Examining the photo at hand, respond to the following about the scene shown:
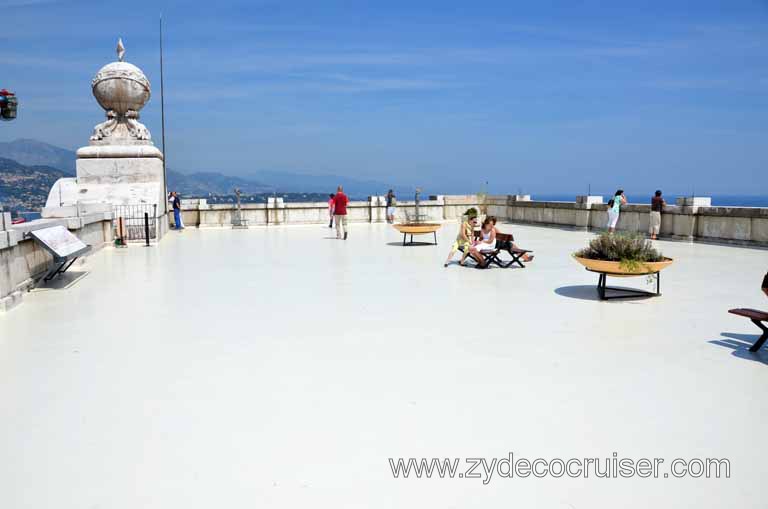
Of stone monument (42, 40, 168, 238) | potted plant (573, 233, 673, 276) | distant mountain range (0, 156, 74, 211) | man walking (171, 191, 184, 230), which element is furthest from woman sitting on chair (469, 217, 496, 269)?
man walking (171, 191, 184, 230)

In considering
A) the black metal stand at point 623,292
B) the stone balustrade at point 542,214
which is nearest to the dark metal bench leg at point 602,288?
the black metal stand at point 623,292

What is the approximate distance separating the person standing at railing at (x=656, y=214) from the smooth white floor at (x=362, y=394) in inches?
342

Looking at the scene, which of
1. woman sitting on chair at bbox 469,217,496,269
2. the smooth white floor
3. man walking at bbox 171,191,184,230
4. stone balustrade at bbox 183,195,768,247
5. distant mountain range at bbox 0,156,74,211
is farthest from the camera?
man walking at bbox 171,191,184,230

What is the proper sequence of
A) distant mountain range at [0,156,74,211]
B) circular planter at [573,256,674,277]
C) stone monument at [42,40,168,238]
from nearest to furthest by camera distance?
circular planter at [573,256,674,277] → distant mountain range at [0,156,74,211] → stone monument at [42,40,168,238]

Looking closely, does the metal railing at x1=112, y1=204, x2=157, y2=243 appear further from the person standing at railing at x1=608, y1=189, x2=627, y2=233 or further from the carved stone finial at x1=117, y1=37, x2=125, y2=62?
the person standing at railing at x1=608, y1=189, x2=627, y2=233

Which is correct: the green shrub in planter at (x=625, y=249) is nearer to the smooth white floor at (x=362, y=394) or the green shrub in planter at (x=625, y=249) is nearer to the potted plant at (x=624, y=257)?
the potted plant at (x=624, y=257)

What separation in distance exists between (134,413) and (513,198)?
76.5ft

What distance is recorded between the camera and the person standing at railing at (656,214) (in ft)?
57.7

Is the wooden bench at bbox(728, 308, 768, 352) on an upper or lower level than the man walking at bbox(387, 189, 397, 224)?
lower

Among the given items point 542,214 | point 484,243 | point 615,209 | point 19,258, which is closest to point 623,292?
point 484,243

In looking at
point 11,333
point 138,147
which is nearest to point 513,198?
point 138,147

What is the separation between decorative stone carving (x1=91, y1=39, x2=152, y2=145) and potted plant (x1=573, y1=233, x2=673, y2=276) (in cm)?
1667

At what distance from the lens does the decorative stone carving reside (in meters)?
19.9

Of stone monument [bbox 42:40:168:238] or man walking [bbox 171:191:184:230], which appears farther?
man walking [bbox 171:191:184:230]
